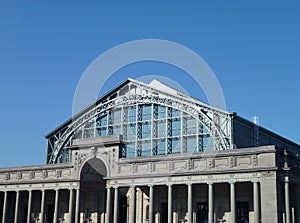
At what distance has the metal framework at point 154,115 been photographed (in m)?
59.2

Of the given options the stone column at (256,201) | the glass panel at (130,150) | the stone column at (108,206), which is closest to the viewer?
the stone column at (256,201)

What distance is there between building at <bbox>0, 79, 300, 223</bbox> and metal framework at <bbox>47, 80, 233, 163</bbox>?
132 millimetres

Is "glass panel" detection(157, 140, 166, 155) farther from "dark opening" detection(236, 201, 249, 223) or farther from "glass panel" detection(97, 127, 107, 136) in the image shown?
"dark opening" detection(236, 201, 249, 223)

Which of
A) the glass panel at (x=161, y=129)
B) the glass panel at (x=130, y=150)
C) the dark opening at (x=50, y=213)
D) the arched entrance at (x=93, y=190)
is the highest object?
the glass panel at (x=161, y=129)

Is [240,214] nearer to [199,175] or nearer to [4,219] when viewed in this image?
[199,175]

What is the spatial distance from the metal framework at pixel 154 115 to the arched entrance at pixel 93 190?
3.71 m

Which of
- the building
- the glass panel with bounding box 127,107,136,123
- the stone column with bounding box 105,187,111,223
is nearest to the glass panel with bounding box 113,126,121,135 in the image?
the building

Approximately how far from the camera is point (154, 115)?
2514 inches

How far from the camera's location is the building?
46.6 m

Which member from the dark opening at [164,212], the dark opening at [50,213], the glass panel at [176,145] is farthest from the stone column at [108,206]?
the dark opening at [50,213]

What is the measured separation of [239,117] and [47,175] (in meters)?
25.5

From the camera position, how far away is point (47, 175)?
2371 inches

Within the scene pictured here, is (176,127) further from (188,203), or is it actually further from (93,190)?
(188,203)

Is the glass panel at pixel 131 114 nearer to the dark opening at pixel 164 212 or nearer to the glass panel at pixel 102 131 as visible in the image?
the glass panel at pixel 102 131
